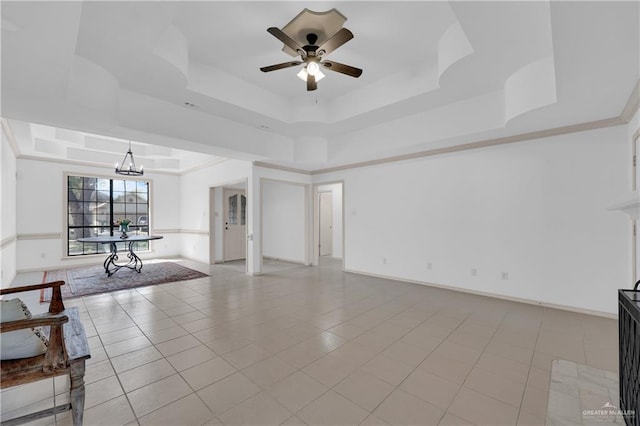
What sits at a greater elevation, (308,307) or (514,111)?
(514,111)

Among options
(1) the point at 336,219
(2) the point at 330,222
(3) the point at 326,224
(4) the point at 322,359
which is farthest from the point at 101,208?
(4) the point at 322,359

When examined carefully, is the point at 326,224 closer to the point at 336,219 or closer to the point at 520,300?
the point at 336,219

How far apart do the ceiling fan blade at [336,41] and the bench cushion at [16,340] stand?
3.13m

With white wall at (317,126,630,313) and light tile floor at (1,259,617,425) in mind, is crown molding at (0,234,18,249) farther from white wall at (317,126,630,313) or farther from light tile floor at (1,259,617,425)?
white wall at (317,126,630,313)

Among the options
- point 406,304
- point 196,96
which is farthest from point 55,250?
point 406,304

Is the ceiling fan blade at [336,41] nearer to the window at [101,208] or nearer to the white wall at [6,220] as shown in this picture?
the white wall at [6,220]

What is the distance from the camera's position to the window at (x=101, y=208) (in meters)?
7.13

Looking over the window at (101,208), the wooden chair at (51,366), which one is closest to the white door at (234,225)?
the window at (101,208)

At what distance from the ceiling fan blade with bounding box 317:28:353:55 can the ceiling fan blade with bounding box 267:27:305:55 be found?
0.21m

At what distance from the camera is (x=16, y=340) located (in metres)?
1.68

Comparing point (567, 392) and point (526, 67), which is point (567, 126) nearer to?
point (526, 67)

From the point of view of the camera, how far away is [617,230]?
11.4 ft

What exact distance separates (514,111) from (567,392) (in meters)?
2.92

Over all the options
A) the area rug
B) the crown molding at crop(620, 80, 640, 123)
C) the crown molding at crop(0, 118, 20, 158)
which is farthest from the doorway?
the crown molding at crop(0, 118, 20, 158)
